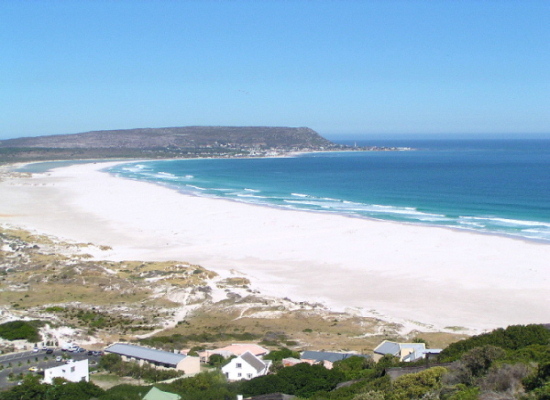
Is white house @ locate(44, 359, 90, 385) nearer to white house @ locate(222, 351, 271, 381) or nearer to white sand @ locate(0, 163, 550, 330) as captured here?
white house @ locate(222, 351, 271, 381)


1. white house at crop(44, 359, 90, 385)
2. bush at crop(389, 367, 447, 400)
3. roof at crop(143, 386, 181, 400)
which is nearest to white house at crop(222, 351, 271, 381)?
roof at crop(143, 386, 181, 400)

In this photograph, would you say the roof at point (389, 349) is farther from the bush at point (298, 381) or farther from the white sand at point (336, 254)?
the white sand at point (336, 254)

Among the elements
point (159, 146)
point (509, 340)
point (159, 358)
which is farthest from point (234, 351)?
point (159, 146)

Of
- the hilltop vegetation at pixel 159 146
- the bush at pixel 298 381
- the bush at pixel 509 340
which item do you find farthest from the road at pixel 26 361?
the hilltop vegetation at pixel 159 146

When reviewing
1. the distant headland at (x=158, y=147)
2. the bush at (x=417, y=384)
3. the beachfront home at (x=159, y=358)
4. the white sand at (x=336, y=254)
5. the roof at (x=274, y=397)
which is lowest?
the white sand at (x=336, y=254)

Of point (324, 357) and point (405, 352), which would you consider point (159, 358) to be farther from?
point (405, 352)

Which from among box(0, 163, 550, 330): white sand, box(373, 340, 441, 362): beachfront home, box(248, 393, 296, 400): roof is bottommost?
box(0, 163, 550, 330): white sand
